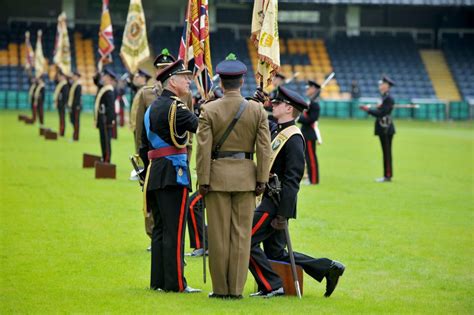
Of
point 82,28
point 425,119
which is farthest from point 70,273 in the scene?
point 82,28

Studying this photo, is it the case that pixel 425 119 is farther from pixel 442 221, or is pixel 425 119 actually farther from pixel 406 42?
pixel 442 221

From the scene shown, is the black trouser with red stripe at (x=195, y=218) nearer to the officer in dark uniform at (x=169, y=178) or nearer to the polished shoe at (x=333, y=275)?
the officer in dark uniform at (x=169, y=178)

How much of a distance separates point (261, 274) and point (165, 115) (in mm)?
1515

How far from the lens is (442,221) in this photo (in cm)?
1511

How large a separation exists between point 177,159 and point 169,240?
67cm

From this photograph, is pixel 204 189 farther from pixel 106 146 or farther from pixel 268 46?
pixel 106 146

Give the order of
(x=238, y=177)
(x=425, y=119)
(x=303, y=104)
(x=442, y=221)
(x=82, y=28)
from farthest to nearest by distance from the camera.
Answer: (x=82, y=28)
(x=425, y=119)
(x=442, y=221)
(x=303, y=104)
(x=238, y=177)

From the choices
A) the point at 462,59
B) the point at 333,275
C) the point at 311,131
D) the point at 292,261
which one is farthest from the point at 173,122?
the point at 462,59

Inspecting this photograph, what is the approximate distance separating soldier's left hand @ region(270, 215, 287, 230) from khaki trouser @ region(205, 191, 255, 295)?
275 millimetres

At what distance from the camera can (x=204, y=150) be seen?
28.8 ft

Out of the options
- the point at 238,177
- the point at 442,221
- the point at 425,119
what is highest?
the point at 238,177

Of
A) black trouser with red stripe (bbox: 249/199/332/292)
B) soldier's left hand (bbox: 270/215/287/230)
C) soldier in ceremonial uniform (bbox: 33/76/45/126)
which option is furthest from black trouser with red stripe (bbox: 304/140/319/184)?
soldier in ceremonial uniform (bbox: 33/76/45/126)

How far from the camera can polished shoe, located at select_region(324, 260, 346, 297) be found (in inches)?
368

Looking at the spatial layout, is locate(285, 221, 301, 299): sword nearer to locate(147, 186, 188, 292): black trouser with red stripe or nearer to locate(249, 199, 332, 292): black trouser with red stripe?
locate(249, 199, 332, 292): black trouser with red stripe
